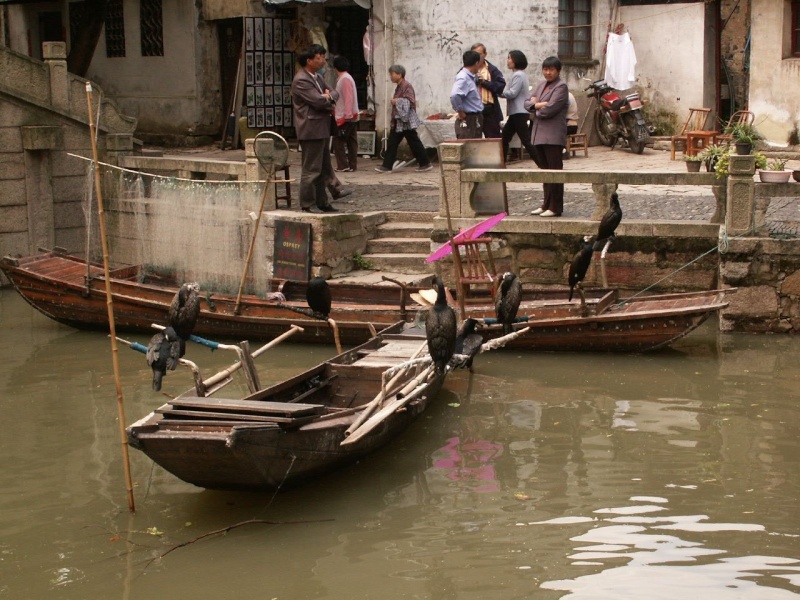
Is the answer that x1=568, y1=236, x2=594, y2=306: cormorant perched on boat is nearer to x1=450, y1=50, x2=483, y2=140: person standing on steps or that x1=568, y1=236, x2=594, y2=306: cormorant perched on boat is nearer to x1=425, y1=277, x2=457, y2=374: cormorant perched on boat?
x1=425, y1=277, x2=457, y2=374: cormorant perched on boat

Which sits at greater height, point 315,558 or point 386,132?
point 386,132

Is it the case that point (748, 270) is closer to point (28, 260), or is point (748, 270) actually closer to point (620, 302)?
point (620, 302)

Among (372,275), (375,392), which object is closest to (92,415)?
(375,392)

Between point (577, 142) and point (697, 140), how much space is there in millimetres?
1845

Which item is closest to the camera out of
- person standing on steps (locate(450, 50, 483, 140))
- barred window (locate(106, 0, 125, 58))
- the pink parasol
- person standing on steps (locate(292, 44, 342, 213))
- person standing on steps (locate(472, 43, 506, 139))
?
the pink parasol

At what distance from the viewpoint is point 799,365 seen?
10.9 m

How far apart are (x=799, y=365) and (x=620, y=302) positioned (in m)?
1.82

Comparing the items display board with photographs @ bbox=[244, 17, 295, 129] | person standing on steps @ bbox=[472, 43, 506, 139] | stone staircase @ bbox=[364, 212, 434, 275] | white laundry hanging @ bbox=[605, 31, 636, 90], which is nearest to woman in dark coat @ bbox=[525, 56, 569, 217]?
stone staircase @ bbox=[364, 212, 434, 275]

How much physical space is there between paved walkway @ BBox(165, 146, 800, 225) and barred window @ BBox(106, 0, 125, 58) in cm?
416

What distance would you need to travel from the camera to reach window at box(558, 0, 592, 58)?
18.4 metres

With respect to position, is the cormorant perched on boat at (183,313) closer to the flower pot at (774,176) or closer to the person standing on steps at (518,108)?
the flower pot at (774,176)

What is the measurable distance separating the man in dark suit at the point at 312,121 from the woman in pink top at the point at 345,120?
2.55 meters

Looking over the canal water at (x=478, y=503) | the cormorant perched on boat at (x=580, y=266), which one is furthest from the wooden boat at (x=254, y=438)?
the cormorant perched on boat at (x=580, y=266)

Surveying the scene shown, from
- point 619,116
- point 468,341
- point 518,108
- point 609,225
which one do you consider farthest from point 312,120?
point 619,116
